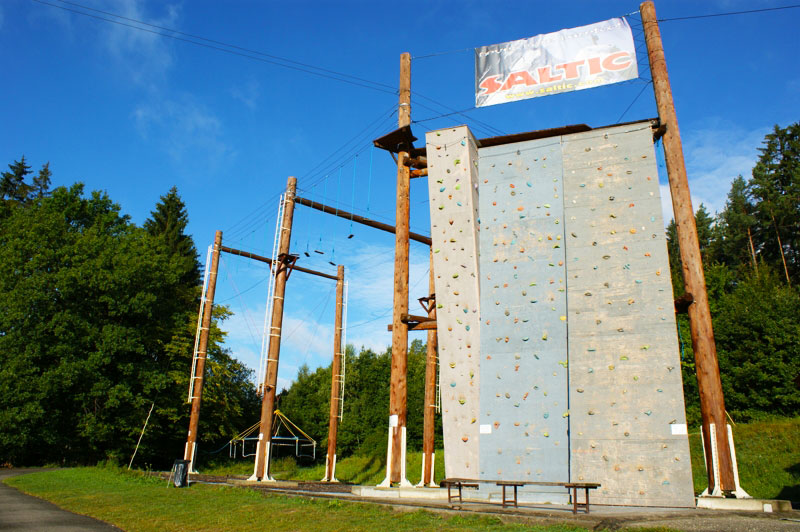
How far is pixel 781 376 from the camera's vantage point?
25.7 meters

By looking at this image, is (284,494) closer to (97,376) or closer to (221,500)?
(221,500)

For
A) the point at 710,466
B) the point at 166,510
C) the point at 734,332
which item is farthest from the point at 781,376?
the point at 166,510

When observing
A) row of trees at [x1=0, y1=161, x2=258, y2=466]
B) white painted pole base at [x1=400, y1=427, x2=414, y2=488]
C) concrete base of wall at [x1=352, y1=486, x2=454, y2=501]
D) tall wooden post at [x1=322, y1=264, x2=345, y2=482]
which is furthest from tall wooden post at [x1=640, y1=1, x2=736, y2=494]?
row of trees at [x1=0, y1=161, x2=258, y2=466]

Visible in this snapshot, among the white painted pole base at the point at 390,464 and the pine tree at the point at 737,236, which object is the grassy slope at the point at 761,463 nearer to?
the white painted pole base at the point at 390,464

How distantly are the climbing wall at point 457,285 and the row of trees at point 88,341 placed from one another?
18974 millimetres

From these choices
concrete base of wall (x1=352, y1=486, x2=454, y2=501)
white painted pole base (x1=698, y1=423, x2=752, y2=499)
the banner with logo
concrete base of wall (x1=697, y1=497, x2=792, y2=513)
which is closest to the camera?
concrete base of wall (x1=697, y1=497, x2=792, y2=513)

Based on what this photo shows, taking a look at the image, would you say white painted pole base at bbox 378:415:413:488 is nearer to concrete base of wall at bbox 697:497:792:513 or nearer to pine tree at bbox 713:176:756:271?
concrete base of wall at bbox 697:497:792:513

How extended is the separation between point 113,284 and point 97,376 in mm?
4095

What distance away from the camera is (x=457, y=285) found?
11641 millimetres

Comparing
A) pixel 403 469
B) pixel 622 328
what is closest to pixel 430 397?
pixel 403 469

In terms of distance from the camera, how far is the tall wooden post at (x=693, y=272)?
9.59m

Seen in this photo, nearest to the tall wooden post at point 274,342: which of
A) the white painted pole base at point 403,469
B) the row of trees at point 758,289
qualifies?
the white painted pole base at point 403,469

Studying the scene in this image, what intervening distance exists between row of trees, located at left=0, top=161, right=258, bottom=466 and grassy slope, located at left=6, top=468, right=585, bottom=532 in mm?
10580

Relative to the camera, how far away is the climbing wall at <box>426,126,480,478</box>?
10812mm
